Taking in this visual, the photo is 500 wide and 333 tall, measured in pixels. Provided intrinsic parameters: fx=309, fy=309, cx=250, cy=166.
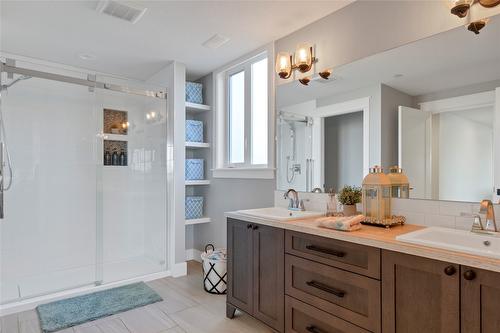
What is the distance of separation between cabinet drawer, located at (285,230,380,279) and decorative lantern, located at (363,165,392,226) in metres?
0.35

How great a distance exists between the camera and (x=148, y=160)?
3674 mm

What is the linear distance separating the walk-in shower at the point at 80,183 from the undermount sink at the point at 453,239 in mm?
2728

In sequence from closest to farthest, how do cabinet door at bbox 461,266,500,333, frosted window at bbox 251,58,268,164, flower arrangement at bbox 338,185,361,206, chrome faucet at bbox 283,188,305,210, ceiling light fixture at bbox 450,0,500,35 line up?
cabinet door at bbox 461,266,500,333 → ceiling light fixture at bbox 450,0,500,35 → flower arrangement at bbox 338,185,361,206 → chrome faucet at bbox 283,188,305,210 → frosted window at bbox 251,58,268,164

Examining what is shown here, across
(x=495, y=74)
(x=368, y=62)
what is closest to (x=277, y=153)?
(x=368, y=62)

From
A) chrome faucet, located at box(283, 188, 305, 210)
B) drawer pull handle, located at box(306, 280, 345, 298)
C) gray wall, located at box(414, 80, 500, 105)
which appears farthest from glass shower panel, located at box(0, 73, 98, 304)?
gray wall, located at box(414, 80, 500, 105)

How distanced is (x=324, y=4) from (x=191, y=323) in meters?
2.62

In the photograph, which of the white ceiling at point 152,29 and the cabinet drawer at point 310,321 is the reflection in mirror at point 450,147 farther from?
the white ceiling at point 152,29

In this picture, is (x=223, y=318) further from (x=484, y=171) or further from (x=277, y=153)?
(x=484, y=171)

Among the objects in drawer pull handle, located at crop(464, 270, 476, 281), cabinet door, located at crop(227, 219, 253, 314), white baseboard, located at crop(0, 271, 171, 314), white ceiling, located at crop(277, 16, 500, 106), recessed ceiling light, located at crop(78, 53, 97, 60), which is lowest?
white baseboard, located at crop(0, 271, 171, 314)

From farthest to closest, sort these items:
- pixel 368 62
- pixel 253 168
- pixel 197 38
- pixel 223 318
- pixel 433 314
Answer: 1. pixel 253 168
2. pixel 197 38
3. pixel 223 318
4. pixel 368 62
5. pixel 433 314

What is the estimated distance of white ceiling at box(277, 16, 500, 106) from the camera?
1697 mm

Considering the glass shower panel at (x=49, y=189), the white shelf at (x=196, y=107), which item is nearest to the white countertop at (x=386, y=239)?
the white shelf at (x=196, y=107)

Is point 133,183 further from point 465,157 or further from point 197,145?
point 465,157

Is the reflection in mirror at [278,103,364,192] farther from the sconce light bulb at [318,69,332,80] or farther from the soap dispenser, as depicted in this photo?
the soap dispenser
